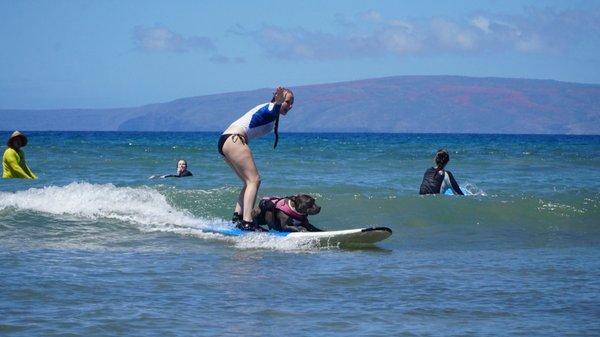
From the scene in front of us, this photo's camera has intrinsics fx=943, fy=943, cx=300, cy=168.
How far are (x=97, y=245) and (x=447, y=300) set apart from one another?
4.56 metres

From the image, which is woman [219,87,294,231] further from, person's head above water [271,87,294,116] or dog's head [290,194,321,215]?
dog's head [290,194,321,215]

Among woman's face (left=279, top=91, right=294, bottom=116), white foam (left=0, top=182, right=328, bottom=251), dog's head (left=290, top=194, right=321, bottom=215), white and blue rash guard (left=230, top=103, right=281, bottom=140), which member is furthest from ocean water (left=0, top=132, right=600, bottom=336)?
woman's face (left=279, top=91, right=294, bottom=116)

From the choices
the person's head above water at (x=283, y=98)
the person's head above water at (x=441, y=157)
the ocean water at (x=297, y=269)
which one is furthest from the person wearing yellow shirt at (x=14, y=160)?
the person's head above water at (x=441, y=157)

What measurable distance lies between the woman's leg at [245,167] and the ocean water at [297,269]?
51 centimetres

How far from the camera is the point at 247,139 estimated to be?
11.0 metres

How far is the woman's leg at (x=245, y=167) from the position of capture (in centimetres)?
1086

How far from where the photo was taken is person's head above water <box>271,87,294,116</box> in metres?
10.8

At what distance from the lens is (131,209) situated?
1391 centimetres

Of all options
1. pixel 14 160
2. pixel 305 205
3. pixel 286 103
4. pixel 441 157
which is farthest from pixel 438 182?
pixel 14 160

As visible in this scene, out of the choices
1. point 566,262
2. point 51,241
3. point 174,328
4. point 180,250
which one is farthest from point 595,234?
point 174,328

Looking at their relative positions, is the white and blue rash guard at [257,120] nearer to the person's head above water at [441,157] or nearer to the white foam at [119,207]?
the white foam at [119,207]

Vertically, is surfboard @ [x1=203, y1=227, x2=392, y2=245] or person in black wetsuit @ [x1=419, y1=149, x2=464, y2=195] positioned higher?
person in black wetsuit @ [x1=419, y1=149, x2=464, y2=195]

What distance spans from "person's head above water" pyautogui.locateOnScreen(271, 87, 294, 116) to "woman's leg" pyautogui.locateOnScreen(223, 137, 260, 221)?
2.02 ft

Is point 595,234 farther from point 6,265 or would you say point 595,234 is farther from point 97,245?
point 6,265
